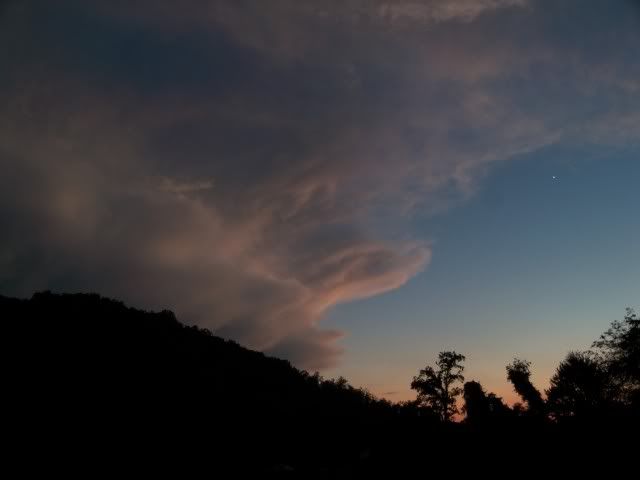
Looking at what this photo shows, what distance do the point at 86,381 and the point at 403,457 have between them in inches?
1099

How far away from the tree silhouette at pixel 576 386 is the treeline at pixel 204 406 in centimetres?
27

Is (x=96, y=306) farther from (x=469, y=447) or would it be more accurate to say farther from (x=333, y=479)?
(x=469, y=447)

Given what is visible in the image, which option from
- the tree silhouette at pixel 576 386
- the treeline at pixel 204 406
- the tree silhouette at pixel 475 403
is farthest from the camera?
the tree silhouette at pixel 576 386

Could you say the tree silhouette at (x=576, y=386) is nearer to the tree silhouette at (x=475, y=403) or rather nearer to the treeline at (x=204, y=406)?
the treeline at (x=204, y=406)

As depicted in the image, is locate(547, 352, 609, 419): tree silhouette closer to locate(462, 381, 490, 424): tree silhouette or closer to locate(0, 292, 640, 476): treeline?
locate(0, 292, 640, 476): treeline

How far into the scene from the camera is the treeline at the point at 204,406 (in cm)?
2450

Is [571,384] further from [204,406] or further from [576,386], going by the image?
[204,406]

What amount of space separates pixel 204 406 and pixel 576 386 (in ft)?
204

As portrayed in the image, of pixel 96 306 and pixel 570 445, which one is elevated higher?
pixel 96 306

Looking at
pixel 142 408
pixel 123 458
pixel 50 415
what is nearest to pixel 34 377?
pixel 50 415

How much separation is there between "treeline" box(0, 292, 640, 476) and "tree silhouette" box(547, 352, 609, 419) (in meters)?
0.27

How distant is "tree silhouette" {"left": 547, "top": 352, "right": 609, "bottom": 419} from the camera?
2441 inches

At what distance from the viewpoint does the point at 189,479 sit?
21953 millimetres

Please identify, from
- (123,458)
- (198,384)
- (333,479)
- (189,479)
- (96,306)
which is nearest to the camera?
(333,479)
